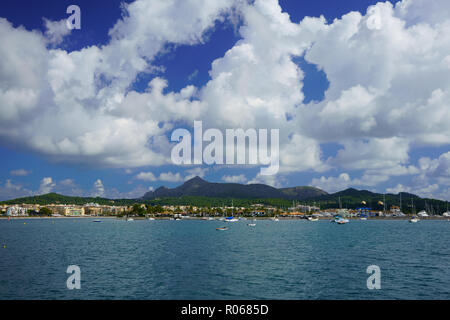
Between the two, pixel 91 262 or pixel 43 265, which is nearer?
pixel 43 265

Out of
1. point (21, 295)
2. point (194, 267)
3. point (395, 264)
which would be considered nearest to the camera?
point (21, 295)

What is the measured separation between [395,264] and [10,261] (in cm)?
6234

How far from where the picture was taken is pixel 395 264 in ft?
164

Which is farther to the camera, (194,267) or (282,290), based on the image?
(194,267)

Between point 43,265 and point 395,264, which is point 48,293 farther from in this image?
point 395,264
